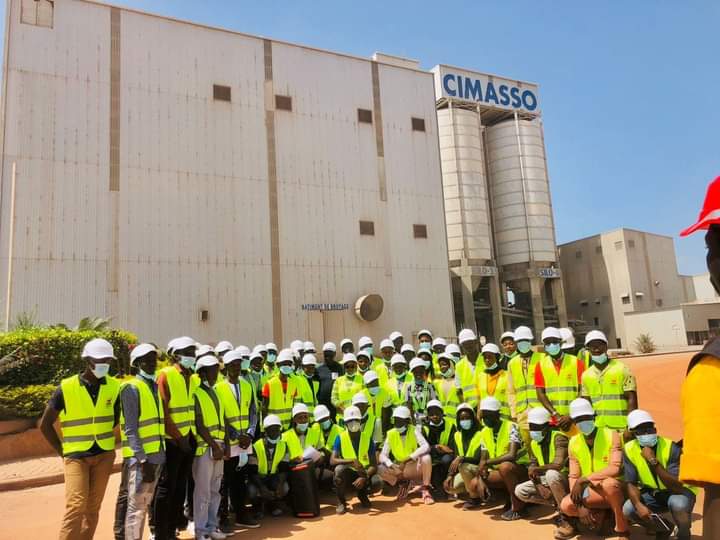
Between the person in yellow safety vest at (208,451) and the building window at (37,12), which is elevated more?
the building window at (37,12)

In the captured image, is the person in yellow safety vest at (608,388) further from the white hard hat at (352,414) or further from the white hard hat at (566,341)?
the white hard hat at (352,414)

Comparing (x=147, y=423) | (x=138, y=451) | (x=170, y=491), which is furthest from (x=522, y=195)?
(x=138, y=451)

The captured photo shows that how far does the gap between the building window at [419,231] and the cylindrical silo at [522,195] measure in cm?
1140

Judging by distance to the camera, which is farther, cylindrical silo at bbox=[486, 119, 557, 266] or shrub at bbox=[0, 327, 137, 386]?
cylindrical silo at bbox=[486, 119, 557, 266]

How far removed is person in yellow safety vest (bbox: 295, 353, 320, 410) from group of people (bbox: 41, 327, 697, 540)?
1.3 inches

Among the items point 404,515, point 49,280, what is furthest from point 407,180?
point 404,515

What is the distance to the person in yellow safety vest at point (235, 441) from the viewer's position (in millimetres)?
6883

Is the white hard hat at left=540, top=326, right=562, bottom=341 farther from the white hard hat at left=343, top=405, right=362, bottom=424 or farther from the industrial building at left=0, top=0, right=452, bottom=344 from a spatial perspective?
the industrial building at left=0, top=0, right=452, bottom=344

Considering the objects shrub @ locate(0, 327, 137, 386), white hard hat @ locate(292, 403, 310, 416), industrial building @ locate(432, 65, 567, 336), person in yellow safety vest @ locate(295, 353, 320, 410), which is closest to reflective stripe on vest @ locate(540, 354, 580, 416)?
white hard hat @ locate(292, 403, 310, 416)

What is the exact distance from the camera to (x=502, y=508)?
22.5 feet

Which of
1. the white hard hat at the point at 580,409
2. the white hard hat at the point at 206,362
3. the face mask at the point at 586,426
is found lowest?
the face mask at the point at 586,426

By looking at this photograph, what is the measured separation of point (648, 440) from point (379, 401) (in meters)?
4.24

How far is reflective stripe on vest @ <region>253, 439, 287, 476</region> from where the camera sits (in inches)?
287

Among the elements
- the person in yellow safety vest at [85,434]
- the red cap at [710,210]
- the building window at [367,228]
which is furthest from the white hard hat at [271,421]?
the building window at [367,228]
